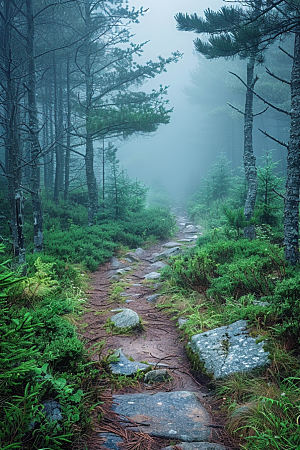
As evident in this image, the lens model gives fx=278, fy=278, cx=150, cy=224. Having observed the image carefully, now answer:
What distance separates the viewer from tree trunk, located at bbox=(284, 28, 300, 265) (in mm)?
5305

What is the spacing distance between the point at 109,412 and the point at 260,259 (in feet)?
13.9

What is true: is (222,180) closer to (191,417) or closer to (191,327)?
(191,327)

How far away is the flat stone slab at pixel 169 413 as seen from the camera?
2504 millimetres

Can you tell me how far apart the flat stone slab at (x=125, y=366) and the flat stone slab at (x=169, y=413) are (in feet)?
1.66

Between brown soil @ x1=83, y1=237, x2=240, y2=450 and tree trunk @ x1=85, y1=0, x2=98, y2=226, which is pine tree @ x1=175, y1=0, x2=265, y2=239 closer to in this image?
brown soil @ x1=83, y1=237, x2=240, y2=450

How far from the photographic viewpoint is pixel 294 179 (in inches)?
209

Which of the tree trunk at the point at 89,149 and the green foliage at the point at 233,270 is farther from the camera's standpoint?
the tree trunk at the point at 89,149

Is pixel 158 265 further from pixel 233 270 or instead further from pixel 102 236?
pixel 233 270

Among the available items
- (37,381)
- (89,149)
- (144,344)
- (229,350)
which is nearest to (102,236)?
(89,149)

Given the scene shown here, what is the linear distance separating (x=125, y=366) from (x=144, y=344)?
845 mm

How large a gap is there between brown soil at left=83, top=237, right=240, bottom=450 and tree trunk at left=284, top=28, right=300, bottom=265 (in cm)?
271

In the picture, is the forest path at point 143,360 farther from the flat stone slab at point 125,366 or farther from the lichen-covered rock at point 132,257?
the lichen-covered rock at point 132,257

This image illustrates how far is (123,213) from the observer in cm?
1405

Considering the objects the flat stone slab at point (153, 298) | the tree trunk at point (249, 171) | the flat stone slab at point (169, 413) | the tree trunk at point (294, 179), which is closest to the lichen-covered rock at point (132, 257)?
the flat stone slab at point (153, 298)
